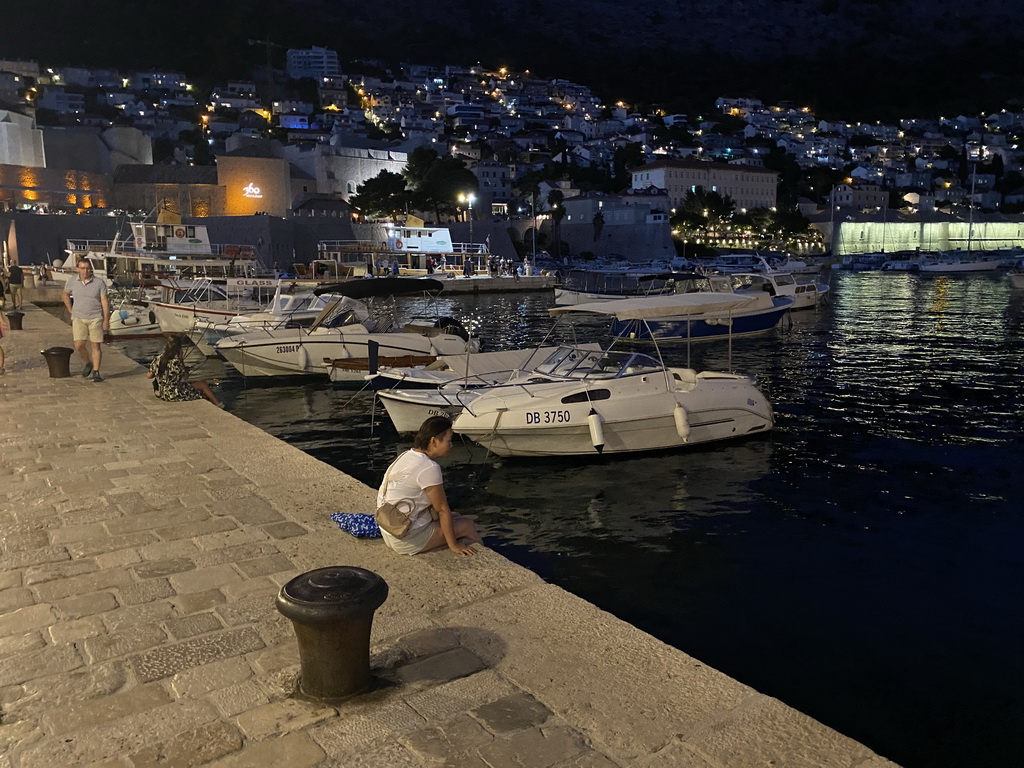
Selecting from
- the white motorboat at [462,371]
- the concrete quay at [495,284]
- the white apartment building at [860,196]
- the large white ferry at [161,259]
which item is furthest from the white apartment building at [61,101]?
the white apartment building at [860,196]

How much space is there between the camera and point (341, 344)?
16.8 m

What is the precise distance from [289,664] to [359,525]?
70.6 inches

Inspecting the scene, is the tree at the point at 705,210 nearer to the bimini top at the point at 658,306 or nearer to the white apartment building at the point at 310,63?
the bimini top at the point at 658,306

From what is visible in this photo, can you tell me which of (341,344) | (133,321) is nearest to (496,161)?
(133,321)

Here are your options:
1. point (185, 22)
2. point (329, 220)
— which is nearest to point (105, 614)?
point (329, 220)

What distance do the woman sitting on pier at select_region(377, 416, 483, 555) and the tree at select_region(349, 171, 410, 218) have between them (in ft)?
236

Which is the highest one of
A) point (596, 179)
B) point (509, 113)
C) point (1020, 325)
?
point (509, 113)

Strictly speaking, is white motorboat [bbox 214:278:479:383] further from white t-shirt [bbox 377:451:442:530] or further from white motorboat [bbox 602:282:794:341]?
white t-shirt [bbox 377:451:442:530]

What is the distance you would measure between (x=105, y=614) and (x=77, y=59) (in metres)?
152

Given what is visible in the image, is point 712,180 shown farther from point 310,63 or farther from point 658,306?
point 658,306

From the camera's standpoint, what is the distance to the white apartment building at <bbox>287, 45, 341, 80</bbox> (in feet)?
491

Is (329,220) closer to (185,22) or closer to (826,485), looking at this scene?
(826,485)

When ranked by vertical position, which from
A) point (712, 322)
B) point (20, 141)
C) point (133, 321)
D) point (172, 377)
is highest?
point (20, 141)

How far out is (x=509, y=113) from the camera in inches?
6004
